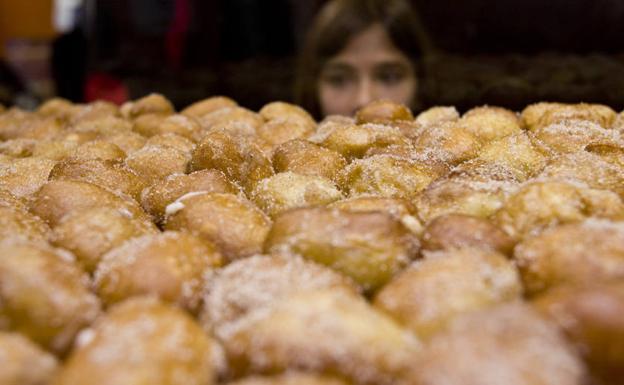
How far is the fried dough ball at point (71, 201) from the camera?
3.97 feet

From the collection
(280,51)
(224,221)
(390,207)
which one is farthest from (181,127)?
(280,51)

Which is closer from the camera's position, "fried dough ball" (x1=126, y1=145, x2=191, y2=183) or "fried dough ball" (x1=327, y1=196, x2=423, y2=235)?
"fried dough ball" (x1=327, y1=196, x2=423, y2=235)

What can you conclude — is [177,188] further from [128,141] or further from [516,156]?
[516,156]

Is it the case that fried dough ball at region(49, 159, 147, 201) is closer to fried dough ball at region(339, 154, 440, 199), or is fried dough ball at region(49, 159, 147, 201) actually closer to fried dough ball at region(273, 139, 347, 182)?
fried dough ball at region(273, 139, 347, 182)

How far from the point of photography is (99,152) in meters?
1.58

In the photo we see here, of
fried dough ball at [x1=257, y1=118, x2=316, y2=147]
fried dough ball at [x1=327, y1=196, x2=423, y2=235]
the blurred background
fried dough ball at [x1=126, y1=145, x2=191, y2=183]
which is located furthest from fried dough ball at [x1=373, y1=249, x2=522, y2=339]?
the blurred background

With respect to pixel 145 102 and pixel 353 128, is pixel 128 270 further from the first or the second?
pixel 145 102

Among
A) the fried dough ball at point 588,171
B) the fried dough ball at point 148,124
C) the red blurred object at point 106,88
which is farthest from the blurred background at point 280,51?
the fried dough ball at point 588,171

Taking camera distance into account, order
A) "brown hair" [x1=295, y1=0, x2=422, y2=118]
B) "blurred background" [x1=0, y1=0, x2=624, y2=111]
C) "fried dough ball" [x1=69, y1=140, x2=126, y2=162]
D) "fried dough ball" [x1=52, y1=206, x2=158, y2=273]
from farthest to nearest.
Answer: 1. "brown hair" [x1=295, y1=0, x2=422, y2=118]
2. "blurred background" [x1=0, y1=0, x2=624, y2=111]
3. "fried dough ball" [x1=69, y1=140, x2=126, y2=162]
4. "fried dough ball" [x1=52, y1=206, x2=158, y2=273]

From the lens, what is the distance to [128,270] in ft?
3.14

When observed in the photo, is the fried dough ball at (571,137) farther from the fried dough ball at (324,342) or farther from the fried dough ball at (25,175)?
the fried dough ball at (25,175)

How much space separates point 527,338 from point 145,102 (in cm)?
173

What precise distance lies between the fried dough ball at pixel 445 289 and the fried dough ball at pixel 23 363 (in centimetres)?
42

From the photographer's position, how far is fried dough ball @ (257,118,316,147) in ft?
5.70
